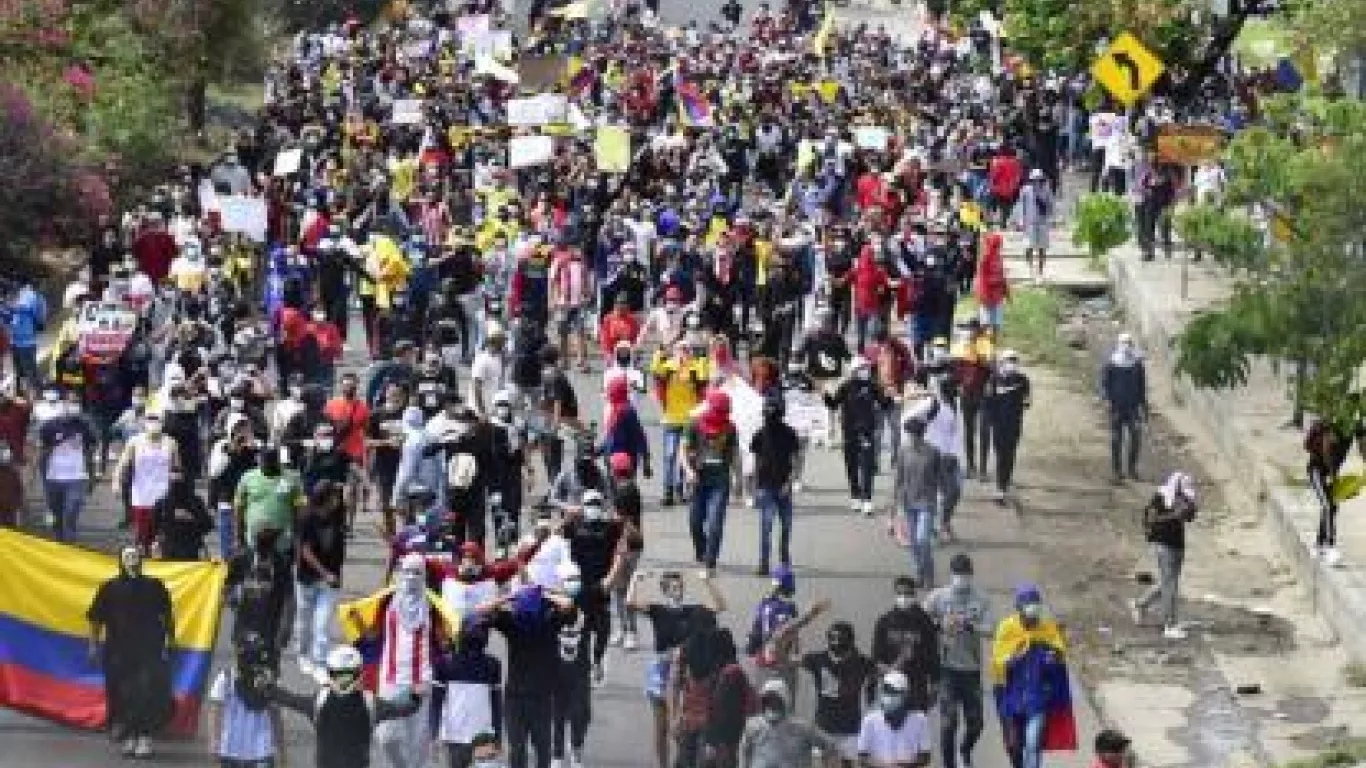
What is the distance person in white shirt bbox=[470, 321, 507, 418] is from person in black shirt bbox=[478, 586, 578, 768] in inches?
318

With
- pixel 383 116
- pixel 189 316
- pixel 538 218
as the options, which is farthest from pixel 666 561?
pixel 383 116

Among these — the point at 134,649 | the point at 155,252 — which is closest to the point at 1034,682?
the point at 134,649

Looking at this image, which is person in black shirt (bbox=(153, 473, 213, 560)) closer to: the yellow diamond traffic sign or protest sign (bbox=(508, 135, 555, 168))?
the yellow diamond traffic sign

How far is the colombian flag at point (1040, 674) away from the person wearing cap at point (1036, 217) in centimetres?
1974

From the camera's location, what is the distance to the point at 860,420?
1046 inches

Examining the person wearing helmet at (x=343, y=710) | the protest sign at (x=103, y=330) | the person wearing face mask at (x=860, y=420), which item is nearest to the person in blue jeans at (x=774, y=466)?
the person wearing face mask at (x=860, y=420)

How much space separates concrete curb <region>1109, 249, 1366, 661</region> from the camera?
2519 cm

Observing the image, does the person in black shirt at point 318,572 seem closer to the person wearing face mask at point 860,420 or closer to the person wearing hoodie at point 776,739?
the person wearing hoodie at point 776,739

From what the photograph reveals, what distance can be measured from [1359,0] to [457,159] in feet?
63.6

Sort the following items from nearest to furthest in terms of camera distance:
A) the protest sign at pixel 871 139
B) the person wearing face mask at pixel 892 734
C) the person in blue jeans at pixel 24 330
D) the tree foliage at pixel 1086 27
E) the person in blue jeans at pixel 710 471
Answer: the person wearing face mask at pixel 892 734 < the person in blue jeans at pixel 710 471 < the person in blue jeans at pixel 24 330 < the tree foliage at pixel 1086 27 < the protest sign at pixel 871 139

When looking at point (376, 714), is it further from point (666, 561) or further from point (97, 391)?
point (97, 391)

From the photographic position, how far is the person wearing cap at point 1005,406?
27922 mm

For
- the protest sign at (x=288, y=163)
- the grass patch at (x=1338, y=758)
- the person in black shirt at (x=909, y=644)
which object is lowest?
the grass patch at (x=1338, y=758)

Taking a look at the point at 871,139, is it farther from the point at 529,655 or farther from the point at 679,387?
the point at 529,655
